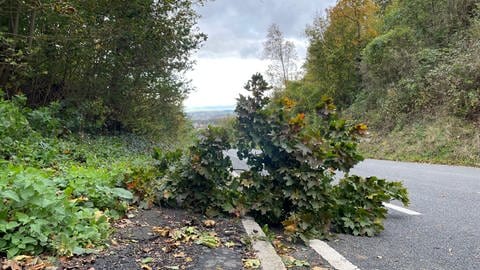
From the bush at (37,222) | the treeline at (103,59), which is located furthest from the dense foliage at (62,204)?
the treeline at (103,59)

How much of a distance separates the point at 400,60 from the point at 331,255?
721 inches

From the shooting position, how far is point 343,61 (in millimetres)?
26828

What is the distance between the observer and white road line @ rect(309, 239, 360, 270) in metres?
3.08

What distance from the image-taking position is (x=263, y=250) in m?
3.11

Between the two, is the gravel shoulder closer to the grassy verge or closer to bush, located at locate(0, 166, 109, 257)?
bush, located at locate(0, 166, 109, 257)

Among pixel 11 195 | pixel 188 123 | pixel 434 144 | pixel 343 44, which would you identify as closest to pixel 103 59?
pixel 11 195

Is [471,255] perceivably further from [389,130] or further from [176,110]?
[389,130]

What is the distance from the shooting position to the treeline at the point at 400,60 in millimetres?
16141

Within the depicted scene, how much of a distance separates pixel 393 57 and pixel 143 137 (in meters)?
12.7

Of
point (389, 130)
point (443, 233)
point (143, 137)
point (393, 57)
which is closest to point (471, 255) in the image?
point (443, 233)

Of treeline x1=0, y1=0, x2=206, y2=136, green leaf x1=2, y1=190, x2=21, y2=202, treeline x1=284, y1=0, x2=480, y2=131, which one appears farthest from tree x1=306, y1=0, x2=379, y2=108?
green leaf x1=2, y1=190, x2=21, y2=202

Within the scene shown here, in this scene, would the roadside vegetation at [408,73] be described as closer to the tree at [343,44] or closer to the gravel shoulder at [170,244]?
the tree at [343,44]

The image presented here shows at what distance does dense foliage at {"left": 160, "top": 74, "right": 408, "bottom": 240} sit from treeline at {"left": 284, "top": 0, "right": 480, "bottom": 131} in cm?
1284

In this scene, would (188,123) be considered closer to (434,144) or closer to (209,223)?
Result: (434,144)
